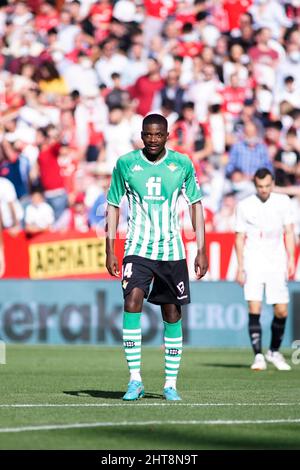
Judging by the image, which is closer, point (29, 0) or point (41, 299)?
point (41, 299)

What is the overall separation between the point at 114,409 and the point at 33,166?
1362 centimetres

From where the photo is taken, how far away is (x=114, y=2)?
1041 inches

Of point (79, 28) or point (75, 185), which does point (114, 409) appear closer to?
point (75, 185)

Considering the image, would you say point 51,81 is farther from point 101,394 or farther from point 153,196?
point 153,196

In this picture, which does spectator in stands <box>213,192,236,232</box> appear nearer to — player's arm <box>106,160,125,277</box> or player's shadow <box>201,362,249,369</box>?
player's shadow <box>201,362,249,369</box>

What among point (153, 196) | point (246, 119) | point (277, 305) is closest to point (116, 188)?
point (153, 196)

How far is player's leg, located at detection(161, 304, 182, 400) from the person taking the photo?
34.9 ft

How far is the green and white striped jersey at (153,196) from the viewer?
10477 mm

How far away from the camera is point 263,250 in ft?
51.5

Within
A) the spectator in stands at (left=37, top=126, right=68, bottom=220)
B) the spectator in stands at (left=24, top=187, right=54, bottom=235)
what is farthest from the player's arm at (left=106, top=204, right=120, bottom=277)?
the spectator in stands at (left=37, top=126, right=68, bottom=220)

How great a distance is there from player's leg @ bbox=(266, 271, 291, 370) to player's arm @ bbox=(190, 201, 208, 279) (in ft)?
17.0

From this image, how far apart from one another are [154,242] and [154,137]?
0.88 m
